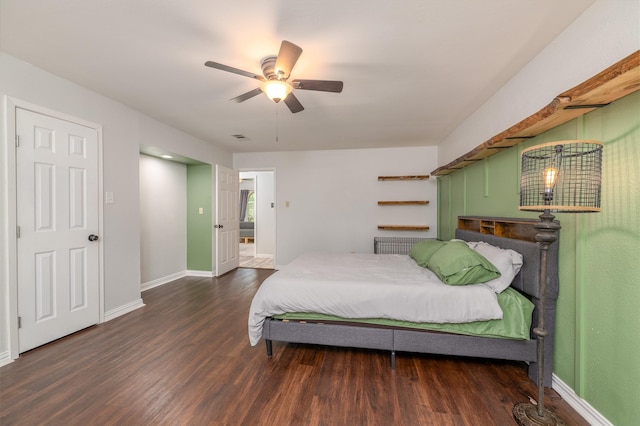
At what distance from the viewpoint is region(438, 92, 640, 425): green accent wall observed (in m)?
1.26

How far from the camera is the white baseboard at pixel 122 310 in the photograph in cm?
282

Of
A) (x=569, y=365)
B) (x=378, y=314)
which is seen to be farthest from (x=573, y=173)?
(x=378, y=314)

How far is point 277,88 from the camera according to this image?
1.95 meters

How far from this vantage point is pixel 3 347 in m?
2.01

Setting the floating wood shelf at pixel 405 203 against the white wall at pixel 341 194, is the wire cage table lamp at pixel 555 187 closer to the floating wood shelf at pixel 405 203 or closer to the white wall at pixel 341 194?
the floating wood shelf at pixel 405 203

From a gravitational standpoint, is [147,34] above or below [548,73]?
above

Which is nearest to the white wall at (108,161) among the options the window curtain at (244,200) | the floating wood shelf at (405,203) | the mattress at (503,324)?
the mattress at (503,324)

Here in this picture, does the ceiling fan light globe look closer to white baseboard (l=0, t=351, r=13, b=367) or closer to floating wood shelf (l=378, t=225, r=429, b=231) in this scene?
white baseboard (l=0, t=351, r=13, b=367)

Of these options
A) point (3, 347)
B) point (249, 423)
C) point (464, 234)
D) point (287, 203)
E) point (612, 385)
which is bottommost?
point (249, 423)

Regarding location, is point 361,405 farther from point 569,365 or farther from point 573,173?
point 573,173

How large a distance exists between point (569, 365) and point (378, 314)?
124cm

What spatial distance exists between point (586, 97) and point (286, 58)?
1718 millimetres

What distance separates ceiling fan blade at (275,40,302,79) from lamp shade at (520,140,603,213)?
153 centimetres

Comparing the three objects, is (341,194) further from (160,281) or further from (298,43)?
(160,281)
